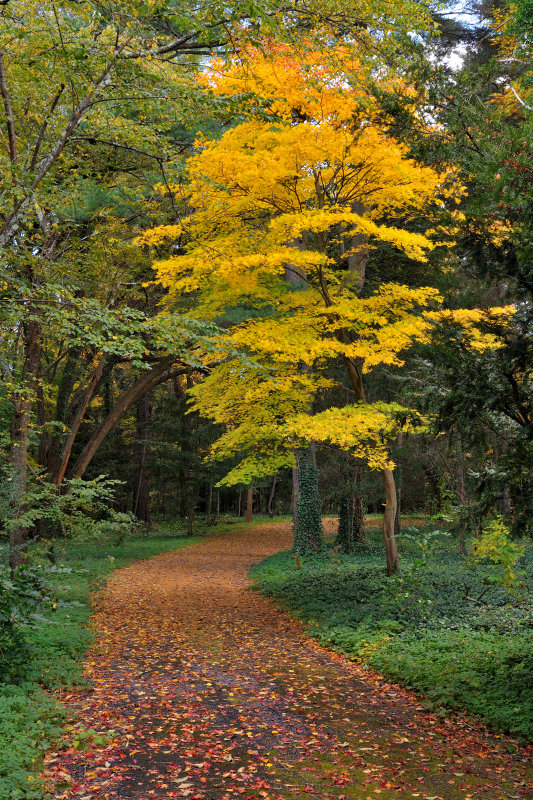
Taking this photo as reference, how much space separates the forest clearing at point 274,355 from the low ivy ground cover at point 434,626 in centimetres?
5

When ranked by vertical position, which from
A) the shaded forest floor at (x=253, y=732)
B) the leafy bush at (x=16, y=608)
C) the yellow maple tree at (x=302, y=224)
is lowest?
the shaded forest floor at (x=253, y=732)

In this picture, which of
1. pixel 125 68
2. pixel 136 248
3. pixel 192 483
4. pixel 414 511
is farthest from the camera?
pixel 414 511

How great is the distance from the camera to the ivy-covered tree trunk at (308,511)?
51.6 feet

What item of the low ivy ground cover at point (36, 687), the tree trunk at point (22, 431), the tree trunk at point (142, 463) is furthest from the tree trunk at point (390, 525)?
the tree trunk at point (142, 463)

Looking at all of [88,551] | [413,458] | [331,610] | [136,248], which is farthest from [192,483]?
[331,610]

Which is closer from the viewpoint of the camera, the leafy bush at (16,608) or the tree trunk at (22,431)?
the leafy bush at (16,608)

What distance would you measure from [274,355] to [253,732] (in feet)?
19.1

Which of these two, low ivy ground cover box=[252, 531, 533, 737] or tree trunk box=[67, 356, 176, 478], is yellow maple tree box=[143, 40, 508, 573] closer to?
low ivy ground cover box=[252, 531, 533, 737]

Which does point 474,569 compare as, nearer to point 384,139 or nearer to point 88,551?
point 384,139

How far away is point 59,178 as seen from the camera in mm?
8906

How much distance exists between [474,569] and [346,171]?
30.4ft

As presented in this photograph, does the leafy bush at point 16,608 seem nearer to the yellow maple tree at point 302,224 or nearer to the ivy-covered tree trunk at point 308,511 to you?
the yellow maple tree at point 302,224

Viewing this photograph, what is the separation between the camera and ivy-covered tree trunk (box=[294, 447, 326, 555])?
15.7 meters

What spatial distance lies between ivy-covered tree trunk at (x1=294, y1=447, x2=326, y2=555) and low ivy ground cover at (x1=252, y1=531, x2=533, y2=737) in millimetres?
1909
